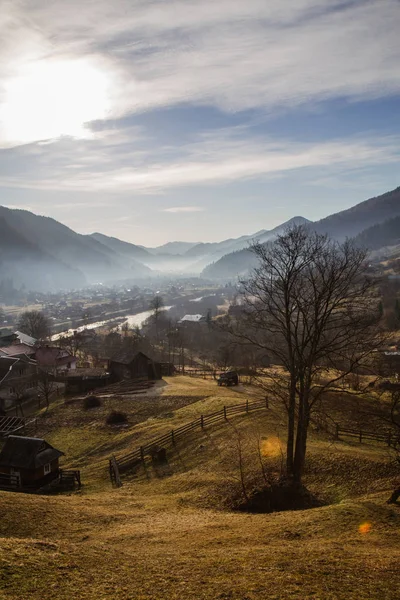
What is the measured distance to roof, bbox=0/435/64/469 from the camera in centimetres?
2886

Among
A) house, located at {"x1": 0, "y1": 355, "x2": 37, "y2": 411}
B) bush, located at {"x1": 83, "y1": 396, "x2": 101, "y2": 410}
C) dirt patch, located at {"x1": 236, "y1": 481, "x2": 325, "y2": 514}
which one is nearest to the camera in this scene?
dirt patch, located at {"x1": 236, "y1": 481, "x2": 325, "y2": 514}

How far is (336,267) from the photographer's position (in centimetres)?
1931

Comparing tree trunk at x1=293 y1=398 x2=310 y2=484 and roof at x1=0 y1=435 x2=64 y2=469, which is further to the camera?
roof at x1=0 y1=435 x2=64 y2=469

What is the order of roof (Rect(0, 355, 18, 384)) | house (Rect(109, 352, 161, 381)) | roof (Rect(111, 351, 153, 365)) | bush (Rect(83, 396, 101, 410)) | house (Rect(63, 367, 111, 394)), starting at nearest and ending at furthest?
bush (Rect(83, 396, 101, 410)) < roof (Rect(0, 355, 18, 384)) < house (Rect(63, 367, 111, 394)) < house (Rect(109, 352, 161, 381)) < roof (Rect(111, 351, 153, 365))

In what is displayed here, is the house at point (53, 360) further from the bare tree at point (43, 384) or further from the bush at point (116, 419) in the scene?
the bush at point (116, 419)

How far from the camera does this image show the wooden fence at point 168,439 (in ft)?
97.1

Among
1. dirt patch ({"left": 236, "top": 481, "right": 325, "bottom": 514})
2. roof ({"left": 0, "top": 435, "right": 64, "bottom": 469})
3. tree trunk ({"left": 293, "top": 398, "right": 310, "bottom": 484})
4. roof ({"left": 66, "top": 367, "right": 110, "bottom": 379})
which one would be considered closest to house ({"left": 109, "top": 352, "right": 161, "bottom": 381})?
roof ({"left": 66, "top": 367, "right": 110, "bottom": 379})

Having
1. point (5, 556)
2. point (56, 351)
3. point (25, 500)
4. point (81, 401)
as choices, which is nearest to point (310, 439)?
point (25, 500)

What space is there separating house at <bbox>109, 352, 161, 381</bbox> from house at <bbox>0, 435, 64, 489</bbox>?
33.3 m

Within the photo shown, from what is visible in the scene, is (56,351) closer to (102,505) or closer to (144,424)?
(144,424)

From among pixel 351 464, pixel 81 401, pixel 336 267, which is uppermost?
pixel 336 267

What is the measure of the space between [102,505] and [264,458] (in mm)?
10102

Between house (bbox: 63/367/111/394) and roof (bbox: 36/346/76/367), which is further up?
roof (bbox: 36/346/76/367)

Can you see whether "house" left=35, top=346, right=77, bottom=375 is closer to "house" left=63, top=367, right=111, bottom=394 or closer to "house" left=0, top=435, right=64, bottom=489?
"house" left=63, top=367, right=111, bottom=394
